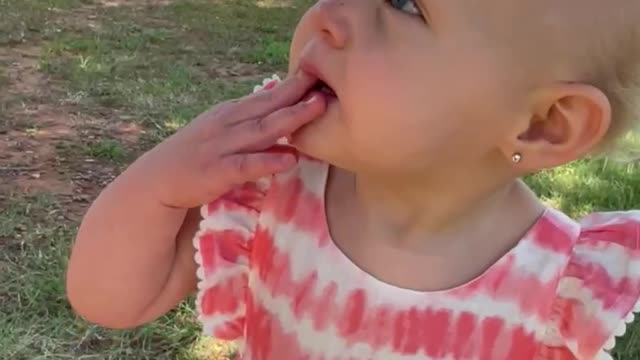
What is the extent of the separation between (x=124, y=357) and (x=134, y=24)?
3247mm

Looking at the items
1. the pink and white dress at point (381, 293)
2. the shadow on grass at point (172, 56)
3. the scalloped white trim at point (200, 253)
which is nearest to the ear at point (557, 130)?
the pink and white dress at point (381, 293)

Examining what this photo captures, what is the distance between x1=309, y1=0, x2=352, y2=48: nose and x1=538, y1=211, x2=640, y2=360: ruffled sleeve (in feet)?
1.38

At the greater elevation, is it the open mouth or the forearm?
the open mouth

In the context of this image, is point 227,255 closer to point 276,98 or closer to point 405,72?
point 276,98

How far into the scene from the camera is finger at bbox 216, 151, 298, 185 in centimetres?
132

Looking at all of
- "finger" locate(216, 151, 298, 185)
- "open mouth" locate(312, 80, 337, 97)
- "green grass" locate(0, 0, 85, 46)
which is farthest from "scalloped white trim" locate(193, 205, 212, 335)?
"green grass" locate(0, 0, 85, 46)

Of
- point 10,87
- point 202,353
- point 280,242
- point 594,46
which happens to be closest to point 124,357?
point 202,353

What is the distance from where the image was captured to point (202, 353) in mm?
2693

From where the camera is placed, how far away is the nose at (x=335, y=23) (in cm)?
126

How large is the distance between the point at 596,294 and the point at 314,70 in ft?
1.46

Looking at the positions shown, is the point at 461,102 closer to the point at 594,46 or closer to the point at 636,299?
the point at 594,46

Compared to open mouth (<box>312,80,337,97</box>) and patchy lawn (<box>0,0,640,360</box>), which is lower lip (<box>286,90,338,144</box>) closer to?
open mouth (<box>312,80,337,97</box>)

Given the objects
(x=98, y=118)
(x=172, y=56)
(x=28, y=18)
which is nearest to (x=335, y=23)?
(x=98, y=118)

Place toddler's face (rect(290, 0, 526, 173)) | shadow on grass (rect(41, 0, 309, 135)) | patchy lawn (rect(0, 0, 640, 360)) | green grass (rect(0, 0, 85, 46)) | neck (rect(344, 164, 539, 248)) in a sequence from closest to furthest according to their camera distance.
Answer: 1. toddler's face (rect(290, 0, 526, 173))
2. neck (rect(344, 164, 539, 248))
3. patchy lawn (rect(0, 0, 640, 360))
4. shadow on grass (rect(41, 0, 309, 135))
5. green grass (rect(0, 0, 85, 46))
